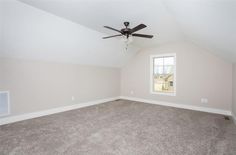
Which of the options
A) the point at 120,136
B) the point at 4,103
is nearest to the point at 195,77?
the point at 120,136

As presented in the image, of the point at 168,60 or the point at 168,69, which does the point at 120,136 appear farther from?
the point at 168,60

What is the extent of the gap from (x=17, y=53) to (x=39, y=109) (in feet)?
5.24

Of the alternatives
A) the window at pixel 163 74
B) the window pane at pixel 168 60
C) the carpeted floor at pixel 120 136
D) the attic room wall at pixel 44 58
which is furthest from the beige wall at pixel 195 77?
the attic room wall at pixel 44 58

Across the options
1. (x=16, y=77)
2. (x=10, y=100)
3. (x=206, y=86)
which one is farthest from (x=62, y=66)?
(x=206, y=86)

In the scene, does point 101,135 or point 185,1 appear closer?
point 185,1

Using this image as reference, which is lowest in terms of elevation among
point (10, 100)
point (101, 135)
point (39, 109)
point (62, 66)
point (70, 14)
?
point (101, 135)

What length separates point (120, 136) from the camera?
8.11ft

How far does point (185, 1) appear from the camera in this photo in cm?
170

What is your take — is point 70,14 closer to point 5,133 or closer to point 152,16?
point 152,16

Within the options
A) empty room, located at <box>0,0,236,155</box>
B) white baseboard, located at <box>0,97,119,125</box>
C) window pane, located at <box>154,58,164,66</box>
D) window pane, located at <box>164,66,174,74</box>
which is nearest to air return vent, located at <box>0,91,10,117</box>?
empty room, located at <box>0,0,236,155</box>

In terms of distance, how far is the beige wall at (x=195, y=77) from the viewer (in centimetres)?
386

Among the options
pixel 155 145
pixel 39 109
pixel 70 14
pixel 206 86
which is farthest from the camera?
pixel 206 86

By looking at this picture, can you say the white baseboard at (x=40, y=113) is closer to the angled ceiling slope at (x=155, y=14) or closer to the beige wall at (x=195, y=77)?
the beige wall at (x=195, y=77)

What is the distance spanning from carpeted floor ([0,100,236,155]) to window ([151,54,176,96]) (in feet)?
5.61
